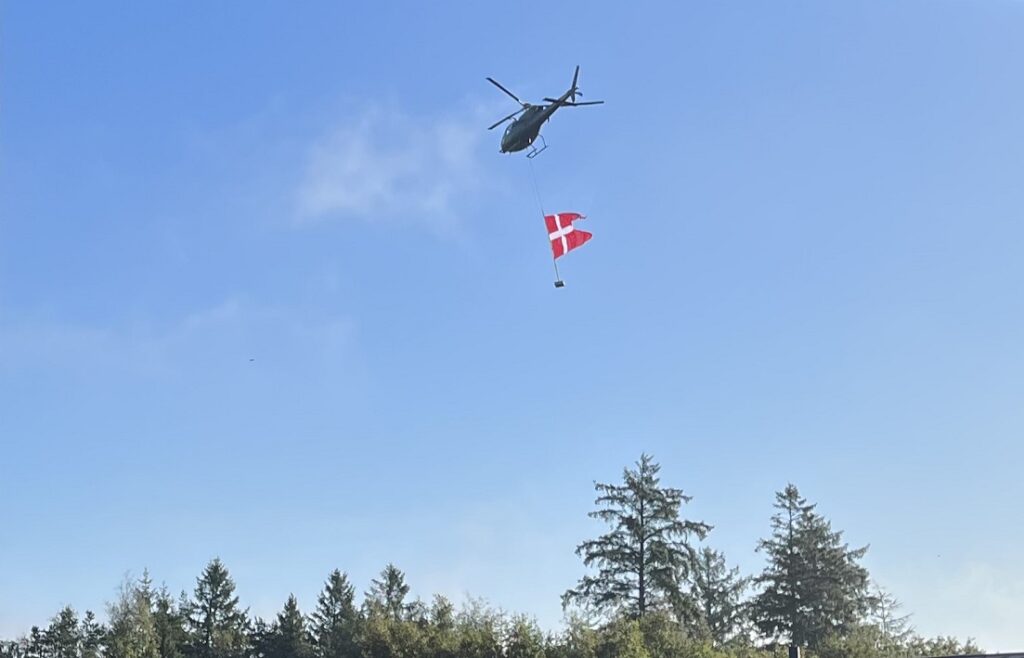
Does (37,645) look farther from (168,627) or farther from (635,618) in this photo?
(635,618)

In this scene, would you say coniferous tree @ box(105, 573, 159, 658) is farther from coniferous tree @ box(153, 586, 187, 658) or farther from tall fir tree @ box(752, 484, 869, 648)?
tall fir tree @ box(752, 484, 869, 648)

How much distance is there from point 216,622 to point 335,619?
10067mm

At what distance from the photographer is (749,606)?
200 feet

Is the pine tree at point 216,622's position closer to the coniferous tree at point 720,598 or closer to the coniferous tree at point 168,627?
the coniferous tree at point 168,627

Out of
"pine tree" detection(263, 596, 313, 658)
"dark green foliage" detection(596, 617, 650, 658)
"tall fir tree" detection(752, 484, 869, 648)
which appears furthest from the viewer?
"pine tree" detection(263, 596, 313, 658)

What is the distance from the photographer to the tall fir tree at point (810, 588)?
5791 cm

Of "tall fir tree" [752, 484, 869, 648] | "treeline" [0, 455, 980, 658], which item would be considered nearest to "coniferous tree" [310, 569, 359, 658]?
"treeline" [0, 455, 980, 658]

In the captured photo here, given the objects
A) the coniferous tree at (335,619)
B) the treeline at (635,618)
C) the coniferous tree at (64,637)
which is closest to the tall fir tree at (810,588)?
the treeline at (635,618)

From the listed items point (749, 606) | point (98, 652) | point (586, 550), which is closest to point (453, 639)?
point (586, 550)

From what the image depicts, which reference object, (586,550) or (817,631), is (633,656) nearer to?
(586,550)

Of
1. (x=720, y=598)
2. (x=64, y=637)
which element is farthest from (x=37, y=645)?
(x=720, y=598)

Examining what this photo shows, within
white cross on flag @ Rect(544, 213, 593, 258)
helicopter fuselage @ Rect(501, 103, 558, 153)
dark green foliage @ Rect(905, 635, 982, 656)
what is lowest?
dark green foliage @ Rect(905, 635, 982, 656)

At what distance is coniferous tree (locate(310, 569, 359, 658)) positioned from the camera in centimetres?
7219

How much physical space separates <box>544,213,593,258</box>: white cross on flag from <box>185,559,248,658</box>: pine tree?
62163mm
